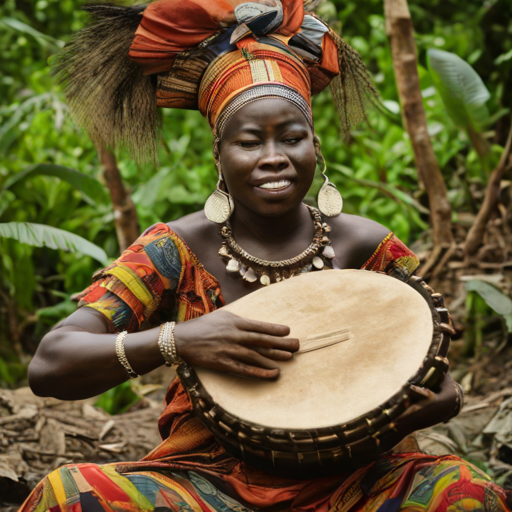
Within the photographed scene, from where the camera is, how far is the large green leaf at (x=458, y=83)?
12.8ft

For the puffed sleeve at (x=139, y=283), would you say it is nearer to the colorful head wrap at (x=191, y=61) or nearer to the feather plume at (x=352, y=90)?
the colorful head wrap at (x=191, y=61)

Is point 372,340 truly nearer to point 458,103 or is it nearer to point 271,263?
point 271,263

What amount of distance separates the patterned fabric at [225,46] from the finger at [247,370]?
848 mm

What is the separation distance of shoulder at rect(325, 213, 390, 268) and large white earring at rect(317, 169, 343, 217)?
9 cm

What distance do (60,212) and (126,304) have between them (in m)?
3.10

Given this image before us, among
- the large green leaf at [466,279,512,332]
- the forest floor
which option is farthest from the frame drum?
the large green leaf at [466,279,512,332]

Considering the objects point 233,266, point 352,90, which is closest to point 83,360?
point 233,266

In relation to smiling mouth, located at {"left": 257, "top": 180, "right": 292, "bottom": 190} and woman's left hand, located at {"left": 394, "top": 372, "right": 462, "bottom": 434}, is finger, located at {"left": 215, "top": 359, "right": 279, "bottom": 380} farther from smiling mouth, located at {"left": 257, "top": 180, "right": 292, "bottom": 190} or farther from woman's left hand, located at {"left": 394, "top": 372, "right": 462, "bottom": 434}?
smiling mouth, located at {"left": 257, "top": 180, "right": 292, "bottom": 190}

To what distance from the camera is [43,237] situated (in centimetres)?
333

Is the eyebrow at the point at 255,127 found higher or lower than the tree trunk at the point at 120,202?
higher

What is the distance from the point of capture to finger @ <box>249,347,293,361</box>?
1852 millimetres

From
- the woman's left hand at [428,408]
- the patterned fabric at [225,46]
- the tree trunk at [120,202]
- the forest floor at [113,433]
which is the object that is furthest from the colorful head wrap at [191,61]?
the tree trunk at [120,202]

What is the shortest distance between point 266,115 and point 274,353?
2.41 ft

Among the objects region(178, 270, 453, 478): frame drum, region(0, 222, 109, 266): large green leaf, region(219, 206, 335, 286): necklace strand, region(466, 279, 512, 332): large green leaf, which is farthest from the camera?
region(466, 279, 512, 332): large green leaf
